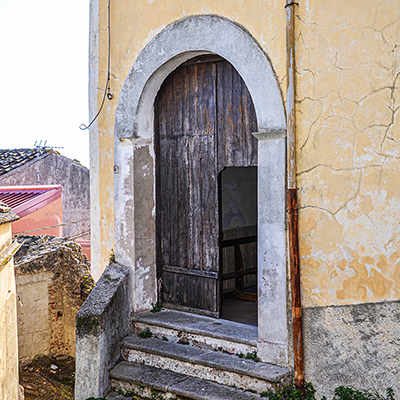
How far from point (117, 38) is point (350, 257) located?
389 centimetres

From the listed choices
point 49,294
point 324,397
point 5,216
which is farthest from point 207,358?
point 49,294

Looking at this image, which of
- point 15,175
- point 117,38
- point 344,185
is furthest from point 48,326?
point 15,175

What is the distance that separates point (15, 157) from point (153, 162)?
12318 millimetres

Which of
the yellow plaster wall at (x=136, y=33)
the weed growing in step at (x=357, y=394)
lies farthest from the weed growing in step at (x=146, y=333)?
the weed growing in step at (x=357, y=394)

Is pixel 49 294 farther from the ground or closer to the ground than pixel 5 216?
closer to the ground

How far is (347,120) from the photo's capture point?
13.9 ft

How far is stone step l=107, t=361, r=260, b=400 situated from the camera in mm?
4613

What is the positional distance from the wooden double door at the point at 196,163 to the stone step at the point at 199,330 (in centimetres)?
23

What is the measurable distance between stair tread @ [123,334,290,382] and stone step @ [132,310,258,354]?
0.26 ft

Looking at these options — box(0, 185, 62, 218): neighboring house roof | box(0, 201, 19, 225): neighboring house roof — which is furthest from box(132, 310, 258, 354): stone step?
box(0, 185, 62, 218): neighboring house roof

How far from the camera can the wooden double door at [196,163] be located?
5.54m

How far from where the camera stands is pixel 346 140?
4246 millimetres

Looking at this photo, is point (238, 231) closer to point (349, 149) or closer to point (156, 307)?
point (156, 307)

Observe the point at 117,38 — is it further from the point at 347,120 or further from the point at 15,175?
the point at 15,175
